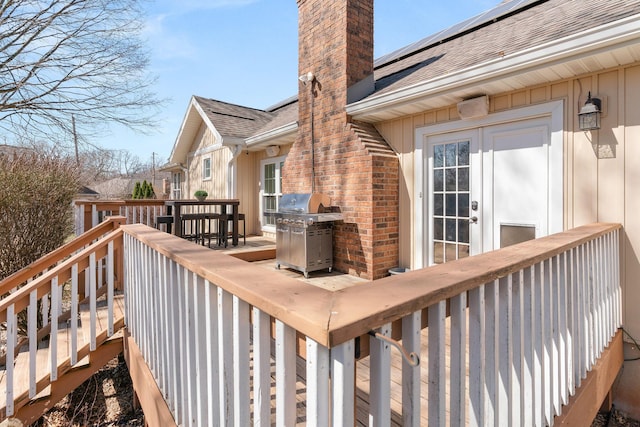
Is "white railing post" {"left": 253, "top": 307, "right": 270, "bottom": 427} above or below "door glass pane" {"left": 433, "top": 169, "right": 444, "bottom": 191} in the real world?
below

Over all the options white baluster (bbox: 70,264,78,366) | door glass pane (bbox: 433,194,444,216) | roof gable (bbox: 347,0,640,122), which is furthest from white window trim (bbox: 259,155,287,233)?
white baluster (bbox: 70,264,78,366)

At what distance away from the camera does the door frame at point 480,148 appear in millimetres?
3494

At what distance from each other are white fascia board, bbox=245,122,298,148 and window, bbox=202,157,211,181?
2.68m

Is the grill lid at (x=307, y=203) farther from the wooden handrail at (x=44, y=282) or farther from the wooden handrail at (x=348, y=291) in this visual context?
the wooden handrail at (x=348, y=291)

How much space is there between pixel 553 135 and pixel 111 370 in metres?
6.03

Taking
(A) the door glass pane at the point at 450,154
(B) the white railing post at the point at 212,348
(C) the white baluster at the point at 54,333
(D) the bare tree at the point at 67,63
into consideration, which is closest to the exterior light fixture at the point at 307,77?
(A) the door glass pane at the point at 450,154

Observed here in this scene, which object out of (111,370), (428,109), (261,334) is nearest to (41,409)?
(111,370)

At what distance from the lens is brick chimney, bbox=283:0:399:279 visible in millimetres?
4914

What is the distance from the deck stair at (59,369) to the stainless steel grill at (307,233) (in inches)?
96.6

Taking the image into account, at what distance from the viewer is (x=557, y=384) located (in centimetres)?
184

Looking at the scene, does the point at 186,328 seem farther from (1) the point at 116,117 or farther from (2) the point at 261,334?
(1) the point at 116,117

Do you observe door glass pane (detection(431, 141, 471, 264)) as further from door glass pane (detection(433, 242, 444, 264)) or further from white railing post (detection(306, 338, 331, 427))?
white railing post (detection(306, 338, 331, 427))

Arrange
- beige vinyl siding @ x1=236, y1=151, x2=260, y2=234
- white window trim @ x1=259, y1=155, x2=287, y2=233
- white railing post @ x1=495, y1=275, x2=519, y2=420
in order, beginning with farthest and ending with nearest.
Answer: beige vinyl siding @ x1=236, y1=151, x2=260, y2=234
white window trim @ x1=259, y1=155, x2=287, y2=233
white railing post @ x1=495, y1=275, x2=519, y2=420

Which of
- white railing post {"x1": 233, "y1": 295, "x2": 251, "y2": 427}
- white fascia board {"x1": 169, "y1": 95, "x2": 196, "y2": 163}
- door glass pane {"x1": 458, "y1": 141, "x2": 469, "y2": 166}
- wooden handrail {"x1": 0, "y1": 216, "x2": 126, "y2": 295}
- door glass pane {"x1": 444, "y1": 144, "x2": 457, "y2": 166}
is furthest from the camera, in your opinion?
white fascia board {"x1": 169, "y1": 95, "x2": 196, "y2": 163}
